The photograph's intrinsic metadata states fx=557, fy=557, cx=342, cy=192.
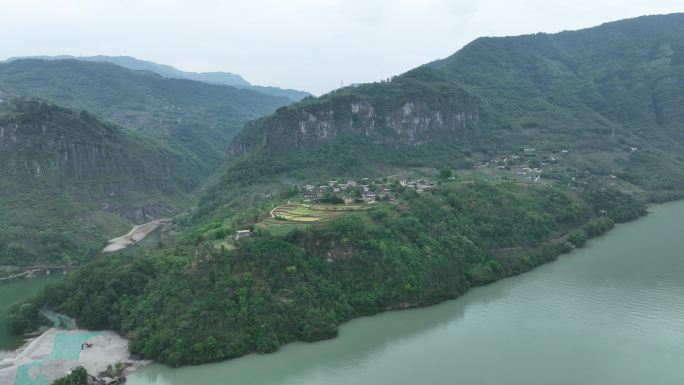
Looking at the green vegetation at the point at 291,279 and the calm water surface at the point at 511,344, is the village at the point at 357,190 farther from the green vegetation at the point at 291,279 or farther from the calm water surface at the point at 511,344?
the calm water surface at the point at 511,344

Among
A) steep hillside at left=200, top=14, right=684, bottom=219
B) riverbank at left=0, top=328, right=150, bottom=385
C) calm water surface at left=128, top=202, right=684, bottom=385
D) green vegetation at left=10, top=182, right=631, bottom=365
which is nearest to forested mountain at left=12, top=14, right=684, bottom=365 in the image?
green vegetation at left=10, top=182, right=631, bottom=365

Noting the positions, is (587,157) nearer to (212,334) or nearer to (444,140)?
(444,140)

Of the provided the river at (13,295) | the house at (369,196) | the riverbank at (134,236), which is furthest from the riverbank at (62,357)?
the riverbank at (134,236)

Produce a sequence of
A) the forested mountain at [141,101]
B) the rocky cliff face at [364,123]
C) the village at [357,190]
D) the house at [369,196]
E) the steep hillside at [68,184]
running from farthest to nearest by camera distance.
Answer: the forested mountain at [141,101] < the rocky cliff face at [364,123] < the steep hillside at [68,184] < the house at [369,196] < the village at [357,190]

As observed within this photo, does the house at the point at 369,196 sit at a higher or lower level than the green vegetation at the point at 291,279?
higher

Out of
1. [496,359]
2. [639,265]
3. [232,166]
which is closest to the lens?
[496,359]

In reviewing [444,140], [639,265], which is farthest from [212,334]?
[444,140]

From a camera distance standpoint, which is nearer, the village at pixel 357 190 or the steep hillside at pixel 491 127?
the village at pixel 357 190

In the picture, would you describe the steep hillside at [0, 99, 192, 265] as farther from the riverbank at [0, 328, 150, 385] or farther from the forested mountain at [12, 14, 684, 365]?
the riverbank at [0, 328, 150, 385]
